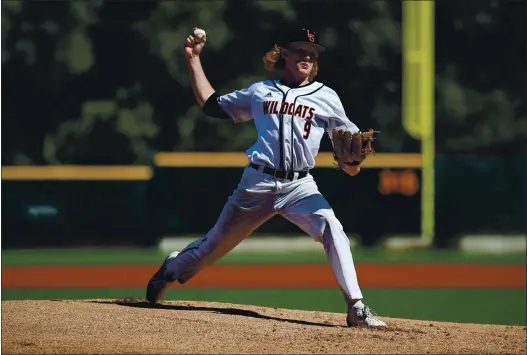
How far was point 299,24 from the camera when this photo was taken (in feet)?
47.8

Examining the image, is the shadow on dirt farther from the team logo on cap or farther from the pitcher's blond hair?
the team logo on cap

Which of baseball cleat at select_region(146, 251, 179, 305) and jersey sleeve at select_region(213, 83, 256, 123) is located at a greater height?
jersey sleeve at select_region(213, 83, 256, 123)

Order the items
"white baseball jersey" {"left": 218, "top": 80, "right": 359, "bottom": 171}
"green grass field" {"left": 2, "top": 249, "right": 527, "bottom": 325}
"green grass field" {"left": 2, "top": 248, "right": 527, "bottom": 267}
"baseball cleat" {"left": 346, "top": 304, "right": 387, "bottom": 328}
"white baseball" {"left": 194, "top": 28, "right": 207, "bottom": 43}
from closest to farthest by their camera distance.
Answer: "baseball cleat" {"left": 346, "top": 304, "right": 387, "bottom": 328} → "white baseball jersey" {"left": 218, "top": 80, "right": 359, "bottom": 171} → "white baseball" {"left": 194, "top": 28, "right": 207, "bottom": 43} → "green grass field" {"left": 2, "top": 249, "right": 527, "bottom": 325} → "green grass field" {"left": 2, "top": 248, "right": 527, "bottom": 267}

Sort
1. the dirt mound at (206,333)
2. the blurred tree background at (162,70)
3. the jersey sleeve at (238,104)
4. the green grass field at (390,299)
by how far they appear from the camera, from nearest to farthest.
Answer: the dirt mound at (206,333) < the jersey sleeve at (238,104) < the green grass field at (390,299) < the blurred tree background at (162,70)

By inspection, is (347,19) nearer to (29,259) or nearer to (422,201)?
(422,201)

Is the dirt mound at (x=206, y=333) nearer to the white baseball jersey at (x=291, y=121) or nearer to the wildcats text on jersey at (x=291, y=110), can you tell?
the white baseball jersey at (x=291, y=121)

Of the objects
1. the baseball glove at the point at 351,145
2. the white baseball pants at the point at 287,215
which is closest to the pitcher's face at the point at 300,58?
the baseball glove at the point at 351,145

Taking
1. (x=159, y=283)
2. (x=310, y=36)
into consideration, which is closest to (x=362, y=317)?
(x=159, y=283)

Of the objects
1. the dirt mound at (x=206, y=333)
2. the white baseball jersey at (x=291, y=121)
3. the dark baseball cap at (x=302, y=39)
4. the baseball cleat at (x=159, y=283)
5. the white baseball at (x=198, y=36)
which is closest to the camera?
the dirt mound at (x=206, y=333)

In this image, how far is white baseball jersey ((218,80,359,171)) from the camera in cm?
605

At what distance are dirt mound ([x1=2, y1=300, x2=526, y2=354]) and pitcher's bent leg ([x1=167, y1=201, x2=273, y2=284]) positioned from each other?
0.82 feet

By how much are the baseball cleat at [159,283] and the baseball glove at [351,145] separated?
1171 mm

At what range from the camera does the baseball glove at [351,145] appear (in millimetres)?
6066

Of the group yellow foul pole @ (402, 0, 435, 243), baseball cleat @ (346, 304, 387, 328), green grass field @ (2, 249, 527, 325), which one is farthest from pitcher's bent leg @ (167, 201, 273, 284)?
yellow foul pole @ (402, 0, 435, 243)
